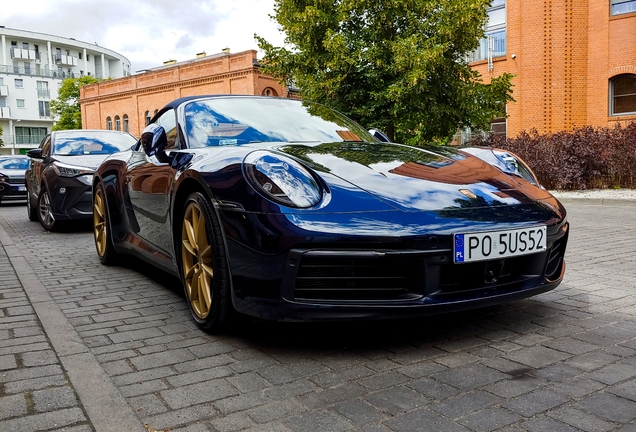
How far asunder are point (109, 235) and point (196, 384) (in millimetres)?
3205

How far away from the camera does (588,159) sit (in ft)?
48.7

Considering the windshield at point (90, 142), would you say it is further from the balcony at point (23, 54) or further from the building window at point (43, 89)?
the balcony at point (23, 54)

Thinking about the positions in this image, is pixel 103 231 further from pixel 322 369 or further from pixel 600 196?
pixel 600 196

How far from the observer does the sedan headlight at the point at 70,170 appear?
8.38 meters

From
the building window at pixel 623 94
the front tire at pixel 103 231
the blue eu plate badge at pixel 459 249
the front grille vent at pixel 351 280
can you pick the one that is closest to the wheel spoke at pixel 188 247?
the front grille vent at pixel 351 280

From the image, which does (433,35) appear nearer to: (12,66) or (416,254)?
(416,254)

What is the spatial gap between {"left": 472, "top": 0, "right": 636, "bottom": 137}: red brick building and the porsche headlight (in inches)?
918

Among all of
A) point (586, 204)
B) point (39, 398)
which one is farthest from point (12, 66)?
point (39, 398)

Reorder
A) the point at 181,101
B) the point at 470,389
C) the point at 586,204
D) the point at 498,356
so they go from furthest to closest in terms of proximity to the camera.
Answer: the point at 586,204, the point at 181,101, the point at 498,356, the point at 470,389

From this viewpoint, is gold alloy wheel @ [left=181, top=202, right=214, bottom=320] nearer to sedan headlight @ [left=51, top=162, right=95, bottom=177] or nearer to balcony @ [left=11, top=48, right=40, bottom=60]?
sedan headlight @ [left=51, top=162, right=95, bottom=177]

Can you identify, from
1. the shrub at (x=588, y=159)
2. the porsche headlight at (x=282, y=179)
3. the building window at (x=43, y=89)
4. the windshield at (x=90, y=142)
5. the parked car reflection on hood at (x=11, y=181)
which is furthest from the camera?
the building window at (x=43, y=89)

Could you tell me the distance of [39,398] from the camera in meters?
2.47

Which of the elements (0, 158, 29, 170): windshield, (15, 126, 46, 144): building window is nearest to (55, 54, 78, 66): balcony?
(15, 126, 46, 144): building window

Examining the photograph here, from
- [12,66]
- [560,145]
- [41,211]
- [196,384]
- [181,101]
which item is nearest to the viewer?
[196,384]
